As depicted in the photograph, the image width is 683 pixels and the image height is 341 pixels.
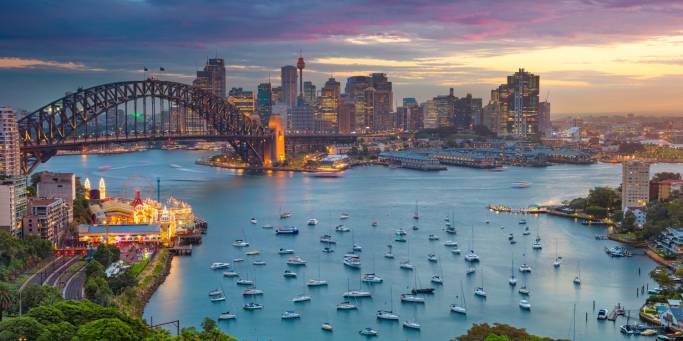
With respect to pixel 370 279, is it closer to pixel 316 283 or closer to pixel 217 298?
pixel 316 283

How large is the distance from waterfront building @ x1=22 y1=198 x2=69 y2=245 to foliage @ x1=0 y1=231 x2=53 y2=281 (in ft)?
2.38

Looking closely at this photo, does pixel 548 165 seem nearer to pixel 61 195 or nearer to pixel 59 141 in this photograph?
pixel 59 141

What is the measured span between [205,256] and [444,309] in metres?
6.28

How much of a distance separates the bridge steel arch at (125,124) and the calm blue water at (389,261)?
8.70ft

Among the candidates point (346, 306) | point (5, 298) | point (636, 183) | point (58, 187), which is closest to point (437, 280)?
point (346, 306)

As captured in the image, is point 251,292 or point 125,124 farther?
point 125,124

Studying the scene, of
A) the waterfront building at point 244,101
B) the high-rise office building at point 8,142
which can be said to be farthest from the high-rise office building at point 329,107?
the high-rise office building at point 8,142

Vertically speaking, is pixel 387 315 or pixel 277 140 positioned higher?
pixel 277 140

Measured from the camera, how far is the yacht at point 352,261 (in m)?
16.8

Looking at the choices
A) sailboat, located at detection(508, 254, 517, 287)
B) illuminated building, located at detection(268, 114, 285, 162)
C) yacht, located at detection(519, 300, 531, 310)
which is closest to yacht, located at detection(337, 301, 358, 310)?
yacht, located at detection(519, 300, 531, 310)

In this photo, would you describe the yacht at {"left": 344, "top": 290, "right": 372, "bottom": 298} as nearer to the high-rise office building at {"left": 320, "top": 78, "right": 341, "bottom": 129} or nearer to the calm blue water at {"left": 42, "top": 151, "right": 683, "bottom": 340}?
the calm blue water at {"left": 42, "top": 151, "right": 683, "bottom": 340}

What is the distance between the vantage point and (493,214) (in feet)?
79.7

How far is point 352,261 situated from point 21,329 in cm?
886

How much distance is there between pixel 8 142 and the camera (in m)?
23.3
